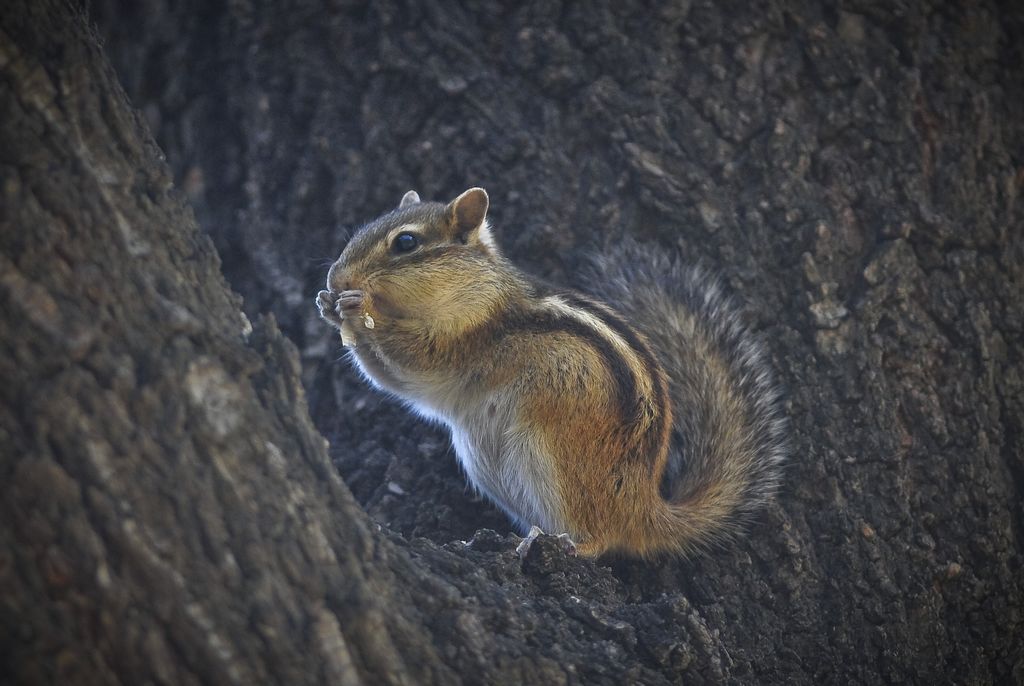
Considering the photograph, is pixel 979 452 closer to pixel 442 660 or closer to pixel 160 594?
pixel 442 660

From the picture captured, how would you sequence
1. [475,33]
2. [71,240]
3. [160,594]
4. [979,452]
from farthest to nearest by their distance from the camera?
[475,33] → [979,452] → [71,240] → [160,594]

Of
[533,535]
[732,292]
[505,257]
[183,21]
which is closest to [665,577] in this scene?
[533,535]

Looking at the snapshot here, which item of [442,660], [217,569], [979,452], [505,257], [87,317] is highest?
[87,317]

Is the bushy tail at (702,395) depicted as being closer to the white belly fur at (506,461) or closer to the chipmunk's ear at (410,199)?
the white belly fur at (506,461)

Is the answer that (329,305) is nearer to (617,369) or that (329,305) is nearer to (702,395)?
(617,369)

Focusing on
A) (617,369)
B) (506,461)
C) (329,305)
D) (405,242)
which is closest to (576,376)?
(617,369)

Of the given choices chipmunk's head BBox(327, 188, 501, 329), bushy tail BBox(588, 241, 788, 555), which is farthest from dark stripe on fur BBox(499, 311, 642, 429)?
chipmunk's head BBox(327, 188, 501, 329)
